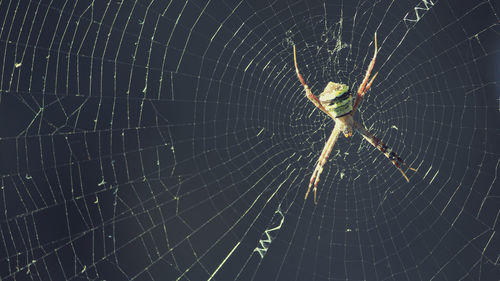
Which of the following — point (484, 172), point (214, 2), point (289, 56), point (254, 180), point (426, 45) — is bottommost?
point (484, 172)

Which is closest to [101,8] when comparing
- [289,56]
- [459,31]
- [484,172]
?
[289,56]

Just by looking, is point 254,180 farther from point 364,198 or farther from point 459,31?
point 459,31

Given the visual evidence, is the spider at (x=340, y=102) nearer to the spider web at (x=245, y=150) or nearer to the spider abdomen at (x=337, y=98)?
the spider abdomen at (x=337, y=98)

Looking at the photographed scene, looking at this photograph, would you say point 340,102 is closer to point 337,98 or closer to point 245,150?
point 337,98

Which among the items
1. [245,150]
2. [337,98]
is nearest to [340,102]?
[337,98]

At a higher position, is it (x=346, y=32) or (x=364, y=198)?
(x=346, y=32)

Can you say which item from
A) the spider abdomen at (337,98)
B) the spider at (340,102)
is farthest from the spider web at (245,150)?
the spider abdomen at (337,98)

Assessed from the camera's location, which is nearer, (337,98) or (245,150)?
(337,98)

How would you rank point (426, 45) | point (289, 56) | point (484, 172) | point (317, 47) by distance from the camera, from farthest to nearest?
point (484, 172) < point (426, 45) < point (289, 56) < point (317, 47)

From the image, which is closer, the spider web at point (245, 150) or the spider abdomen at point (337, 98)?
the spider abdomen at point (337, 98)
